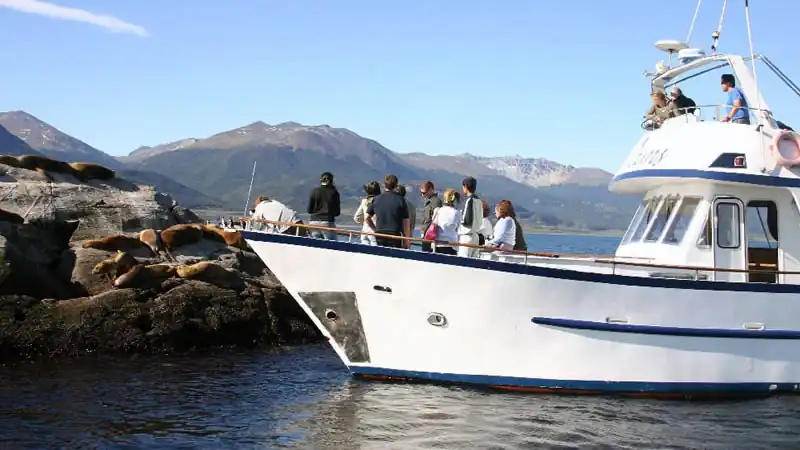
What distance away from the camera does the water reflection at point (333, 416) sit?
34.9 feet

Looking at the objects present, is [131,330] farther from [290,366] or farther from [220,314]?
[290,366]

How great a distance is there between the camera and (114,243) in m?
18.6

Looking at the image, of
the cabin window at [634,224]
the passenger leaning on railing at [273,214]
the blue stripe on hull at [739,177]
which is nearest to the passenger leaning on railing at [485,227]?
the cabin window at [634,224]

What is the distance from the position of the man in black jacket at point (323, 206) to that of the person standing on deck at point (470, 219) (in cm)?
206

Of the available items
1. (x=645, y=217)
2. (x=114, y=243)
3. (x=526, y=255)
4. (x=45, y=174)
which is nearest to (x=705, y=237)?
(x=645, y=217)

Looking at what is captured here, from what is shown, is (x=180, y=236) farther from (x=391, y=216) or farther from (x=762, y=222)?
(x=762, y=222)

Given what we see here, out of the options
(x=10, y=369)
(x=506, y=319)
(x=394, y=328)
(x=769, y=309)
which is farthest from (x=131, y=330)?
(x=769, y=309)

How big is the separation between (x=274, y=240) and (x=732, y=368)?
23.5ft

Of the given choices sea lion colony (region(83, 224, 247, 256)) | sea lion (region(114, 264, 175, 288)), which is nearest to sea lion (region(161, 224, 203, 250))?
sea lion colony (region(83, 224, 247, 256))

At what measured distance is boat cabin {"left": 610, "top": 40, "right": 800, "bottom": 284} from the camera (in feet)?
43.4

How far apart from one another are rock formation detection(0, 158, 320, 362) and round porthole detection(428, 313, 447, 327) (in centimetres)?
621

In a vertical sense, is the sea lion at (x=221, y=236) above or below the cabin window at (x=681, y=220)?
below

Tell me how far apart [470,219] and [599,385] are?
3119 millimetres

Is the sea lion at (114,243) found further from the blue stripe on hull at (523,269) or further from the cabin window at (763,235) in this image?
the cabin window at (763,235)
